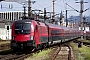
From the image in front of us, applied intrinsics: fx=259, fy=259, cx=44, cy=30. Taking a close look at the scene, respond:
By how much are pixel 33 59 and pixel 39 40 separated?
685 cm

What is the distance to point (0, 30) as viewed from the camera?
6059cm

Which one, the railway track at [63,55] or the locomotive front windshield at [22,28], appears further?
the locomotive front windshield at [22,28]

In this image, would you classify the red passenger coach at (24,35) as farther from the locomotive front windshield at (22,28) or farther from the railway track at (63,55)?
the railway track at (63,55)

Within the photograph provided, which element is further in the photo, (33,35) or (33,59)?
(33,35)

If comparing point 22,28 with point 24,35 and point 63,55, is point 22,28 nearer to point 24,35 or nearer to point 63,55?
point 24,35

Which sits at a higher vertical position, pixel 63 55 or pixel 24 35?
pixel 24 35

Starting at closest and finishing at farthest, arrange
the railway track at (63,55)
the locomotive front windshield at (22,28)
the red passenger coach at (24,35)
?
the railway track at (63,55) < the red passenger coach at (24,35) < the locomotive front windshield at (22,28)

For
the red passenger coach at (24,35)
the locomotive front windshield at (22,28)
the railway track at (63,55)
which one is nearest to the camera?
the railway track at (63,55)

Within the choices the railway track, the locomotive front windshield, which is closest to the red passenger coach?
the locomotive front windshield

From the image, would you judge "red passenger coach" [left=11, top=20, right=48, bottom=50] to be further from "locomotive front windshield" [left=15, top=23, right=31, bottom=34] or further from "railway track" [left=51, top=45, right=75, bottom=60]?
"railway track" [left=51, top=45, right=75, bottom=60]

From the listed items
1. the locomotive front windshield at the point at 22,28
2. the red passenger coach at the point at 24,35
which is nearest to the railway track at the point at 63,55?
the red passenger coach at the point at 24,35

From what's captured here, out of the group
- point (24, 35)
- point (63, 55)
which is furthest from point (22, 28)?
point (63, 55)

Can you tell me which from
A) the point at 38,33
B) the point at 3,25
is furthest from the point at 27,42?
the point at 3,25

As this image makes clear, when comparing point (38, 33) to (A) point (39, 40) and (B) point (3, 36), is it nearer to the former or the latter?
(A) point (39, 40)
